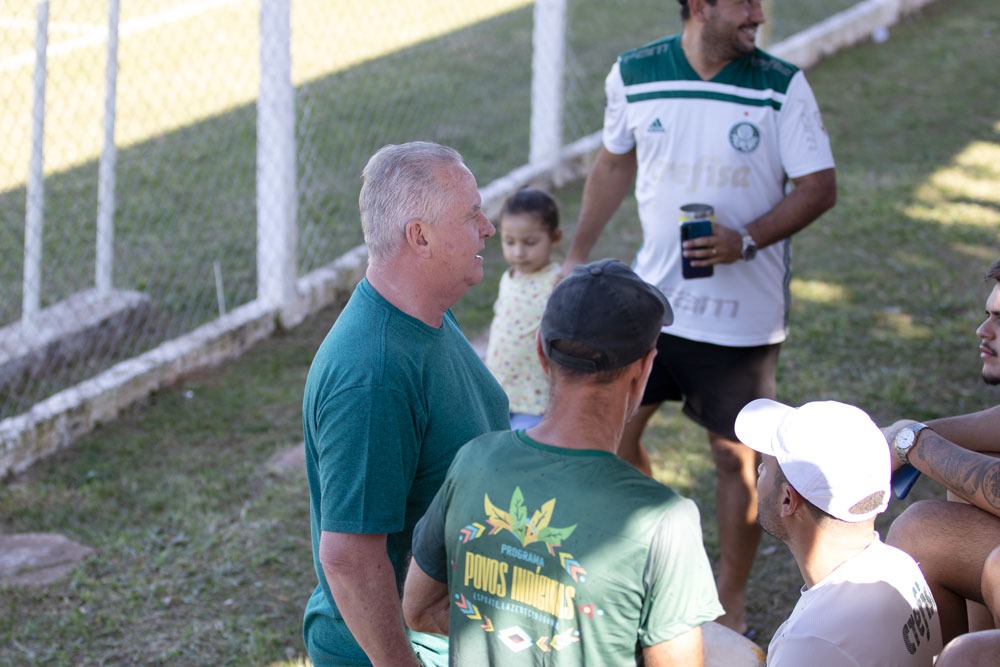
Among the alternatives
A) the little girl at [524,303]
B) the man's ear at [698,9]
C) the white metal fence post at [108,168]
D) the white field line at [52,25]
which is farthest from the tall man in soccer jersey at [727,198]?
the white field line at [52,25]

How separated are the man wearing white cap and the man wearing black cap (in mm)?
373

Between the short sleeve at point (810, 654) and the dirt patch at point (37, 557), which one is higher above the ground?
the short sleeve at point (810, 654)

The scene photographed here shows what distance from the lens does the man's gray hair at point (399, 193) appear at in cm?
220

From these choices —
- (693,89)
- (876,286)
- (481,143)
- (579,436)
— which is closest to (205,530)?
(693,89)

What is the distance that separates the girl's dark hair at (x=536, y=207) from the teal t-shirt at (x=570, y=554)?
223 centimetres

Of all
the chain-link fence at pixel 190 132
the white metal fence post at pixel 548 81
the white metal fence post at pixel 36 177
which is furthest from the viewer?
the white metal fence post at pixel 548 81

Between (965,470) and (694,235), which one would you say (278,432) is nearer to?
(694,235)

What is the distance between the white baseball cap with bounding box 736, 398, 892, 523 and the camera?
214 centimetres

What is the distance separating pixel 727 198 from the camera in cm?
360

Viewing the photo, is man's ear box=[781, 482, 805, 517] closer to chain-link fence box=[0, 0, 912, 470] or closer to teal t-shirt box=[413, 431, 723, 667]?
teal t-shirt box=[413, 431, 723, 667]

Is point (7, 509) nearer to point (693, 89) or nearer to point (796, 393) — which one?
point (693, 89)

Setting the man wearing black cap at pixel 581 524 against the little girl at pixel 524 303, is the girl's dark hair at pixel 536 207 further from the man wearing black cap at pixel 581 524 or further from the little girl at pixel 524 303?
the man wearing black cap at pixel 581 524

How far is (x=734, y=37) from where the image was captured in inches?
136

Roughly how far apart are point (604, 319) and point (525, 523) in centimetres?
38
